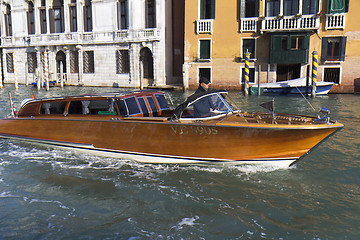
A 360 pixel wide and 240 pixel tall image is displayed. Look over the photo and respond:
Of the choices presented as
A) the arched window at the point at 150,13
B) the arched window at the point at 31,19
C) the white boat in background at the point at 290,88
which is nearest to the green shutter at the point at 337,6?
the white boat in background at the point at 290,88

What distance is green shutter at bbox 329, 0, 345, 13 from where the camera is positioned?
2006 centimetres

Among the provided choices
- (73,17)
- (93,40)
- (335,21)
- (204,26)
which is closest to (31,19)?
(73,17)

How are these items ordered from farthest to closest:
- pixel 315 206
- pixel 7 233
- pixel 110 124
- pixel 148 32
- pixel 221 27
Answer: pixel 148 32
pixel 221 27
pixel 110 124
pixel 315 206
pixel 7 233

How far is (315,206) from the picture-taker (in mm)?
5047

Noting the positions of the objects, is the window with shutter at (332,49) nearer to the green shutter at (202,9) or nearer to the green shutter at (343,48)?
the green shutter at (343,48)

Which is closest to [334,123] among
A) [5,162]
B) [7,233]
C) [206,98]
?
[206,98]

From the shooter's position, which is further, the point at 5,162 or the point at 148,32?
the point at 148,32

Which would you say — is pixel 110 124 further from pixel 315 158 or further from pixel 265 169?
pixel 315 158

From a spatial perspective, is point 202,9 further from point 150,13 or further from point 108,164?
point 108,164

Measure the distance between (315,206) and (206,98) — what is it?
275 centimetres

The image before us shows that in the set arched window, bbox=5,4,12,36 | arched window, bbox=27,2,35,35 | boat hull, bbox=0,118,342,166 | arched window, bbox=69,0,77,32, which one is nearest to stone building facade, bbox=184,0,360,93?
arched window, bbox=69,0,77,32

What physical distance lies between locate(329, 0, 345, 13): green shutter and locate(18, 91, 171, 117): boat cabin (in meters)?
16.6

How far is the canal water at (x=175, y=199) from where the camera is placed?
4449 mm

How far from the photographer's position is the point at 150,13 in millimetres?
25750
